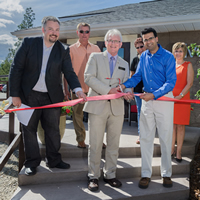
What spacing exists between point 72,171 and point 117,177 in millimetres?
697

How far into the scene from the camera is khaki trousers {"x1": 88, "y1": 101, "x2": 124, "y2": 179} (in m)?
2.75

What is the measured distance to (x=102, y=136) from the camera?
2811mm

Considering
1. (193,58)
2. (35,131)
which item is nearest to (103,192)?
(35,131)

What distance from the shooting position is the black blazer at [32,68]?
2.70m

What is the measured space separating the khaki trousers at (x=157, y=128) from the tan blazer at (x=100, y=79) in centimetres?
41

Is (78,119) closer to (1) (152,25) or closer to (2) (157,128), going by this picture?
(2) (157,128)

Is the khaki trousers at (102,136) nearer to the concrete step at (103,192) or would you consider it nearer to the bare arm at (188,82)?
the concrete step at (103,192)

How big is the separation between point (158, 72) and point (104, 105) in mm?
860

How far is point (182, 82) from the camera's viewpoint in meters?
3.64

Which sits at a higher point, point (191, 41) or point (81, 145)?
point (191, 41)

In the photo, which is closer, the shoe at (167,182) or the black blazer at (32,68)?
the black blazer at (32,68)

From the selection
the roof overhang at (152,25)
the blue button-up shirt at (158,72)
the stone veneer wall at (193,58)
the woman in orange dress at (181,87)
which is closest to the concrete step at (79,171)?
the woman in orange dress at (181,87)

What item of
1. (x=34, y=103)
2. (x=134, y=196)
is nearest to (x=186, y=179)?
(x=134, y=196)

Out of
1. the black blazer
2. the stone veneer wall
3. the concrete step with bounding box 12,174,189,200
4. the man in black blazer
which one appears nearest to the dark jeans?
the man in black blazer
